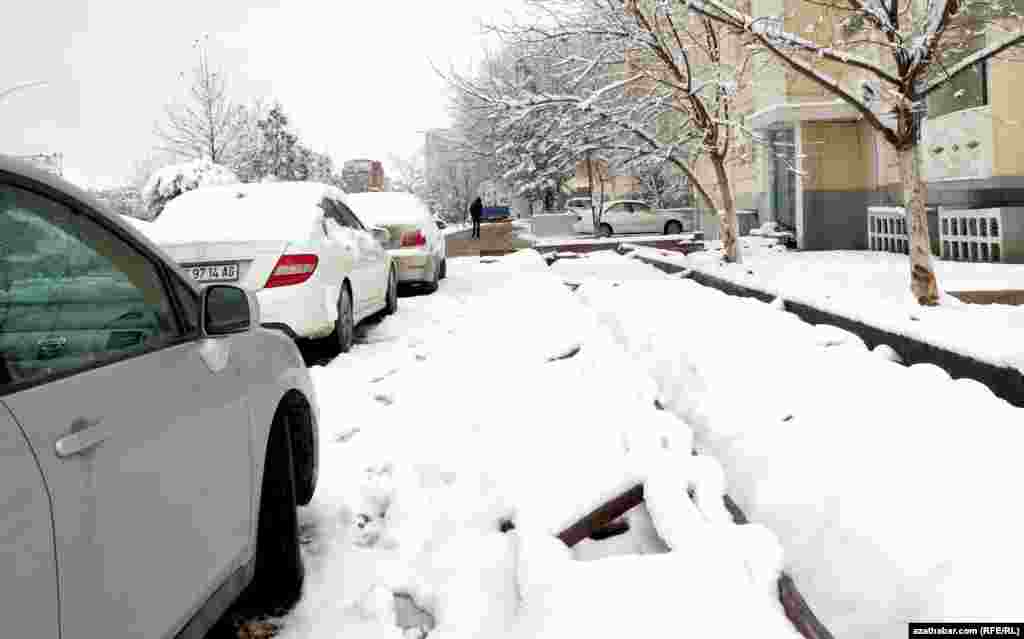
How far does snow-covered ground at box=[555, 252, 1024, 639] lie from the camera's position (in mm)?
3006

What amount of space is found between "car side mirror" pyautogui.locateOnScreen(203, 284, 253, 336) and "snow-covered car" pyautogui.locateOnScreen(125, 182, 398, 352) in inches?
165

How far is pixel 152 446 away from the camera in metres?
2.08

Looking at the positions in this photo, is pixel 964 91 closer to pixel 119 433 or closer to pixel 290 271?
pixel 290 271

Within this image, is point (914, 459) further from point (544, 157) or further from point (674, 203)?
point (544, 157)

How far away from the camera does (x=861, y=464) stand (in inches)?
164

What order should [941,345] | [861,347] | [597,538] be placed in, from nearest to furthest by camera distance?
[597,538]
[941,345]
[861,347]

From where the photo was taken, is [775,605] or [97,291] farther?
[775,605]

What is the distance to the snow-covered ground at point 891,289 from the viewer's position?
6031 mm

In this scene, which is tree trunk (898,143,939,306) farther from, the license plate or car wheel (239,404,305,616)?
car wheel (239,404,305,616)

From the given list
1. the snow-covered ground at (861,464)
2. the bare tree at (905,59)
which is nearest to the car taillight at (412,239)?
the bare tree at (905,59)

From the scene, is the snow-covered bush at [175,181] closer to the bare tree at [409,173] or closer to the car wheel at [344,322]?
the car wheel at [344,322]

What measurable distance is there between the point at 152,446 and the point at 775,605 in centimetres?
181

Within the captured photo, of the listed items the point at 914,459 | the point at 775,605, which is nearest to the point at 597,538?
the point at 775,605

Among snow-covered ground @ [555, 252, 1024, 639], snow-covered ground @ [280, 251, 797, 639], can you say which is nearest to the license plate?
snow-covered ground @ [280, 251, 797, 639]
